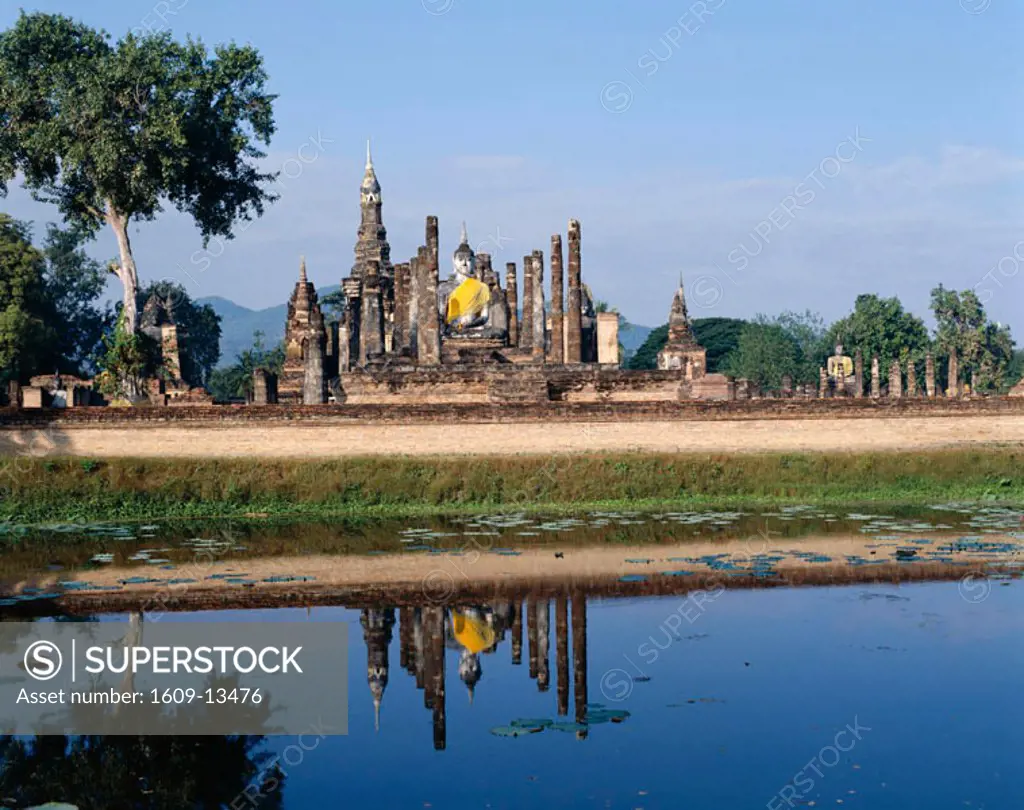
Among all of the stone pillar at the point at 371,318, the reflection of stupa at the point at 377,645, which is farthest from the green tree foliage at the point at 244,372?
the reflection of stupa at the point at 377,645

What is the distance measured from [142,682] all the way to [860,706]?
20.9 ft

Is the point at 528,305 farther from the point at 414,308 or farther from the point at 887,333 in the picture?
the point at 887,333

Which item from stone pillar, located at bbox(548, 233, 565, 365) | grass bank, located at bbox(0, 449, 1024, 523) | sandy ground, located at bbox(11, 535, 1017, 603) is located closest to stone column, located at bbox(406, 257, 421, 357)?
stone pillar, located at bbox(548, 233, 565, 365)

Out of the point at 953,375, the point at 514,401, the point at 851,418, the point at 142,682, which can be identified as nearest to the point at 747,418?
the point at 851,418

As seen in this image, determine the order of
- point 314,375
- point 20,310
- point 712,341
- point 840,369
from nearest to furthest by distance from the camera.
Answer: point 314,375 → point 20,310 → point 840,369 → point 712,341

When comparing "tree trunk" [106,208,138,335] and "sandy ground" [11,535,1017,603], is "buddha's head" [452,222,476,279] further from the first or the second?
"sandy ground" [11,535,1017,603]

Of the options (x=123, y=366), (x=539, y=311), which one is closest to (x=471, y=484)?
(x=539, y=311)

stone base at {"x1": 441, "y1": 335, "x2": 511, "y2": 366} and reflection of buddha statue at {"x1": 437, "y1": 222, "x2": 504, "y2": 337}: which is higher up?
reflection of buddha statue at {"x1": 437, "y1": 222, "x2": 504, "y2": 337}

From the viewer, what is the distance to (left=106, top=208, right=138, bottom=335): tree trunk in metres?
38.5

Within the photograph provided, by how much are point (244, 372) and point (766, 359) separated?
105 feet

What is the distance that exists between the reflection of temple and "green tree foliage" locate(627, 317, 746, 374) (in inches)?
3492

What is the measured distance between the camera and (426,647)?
14.0 metres

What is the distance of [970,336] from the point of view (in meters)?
76.1

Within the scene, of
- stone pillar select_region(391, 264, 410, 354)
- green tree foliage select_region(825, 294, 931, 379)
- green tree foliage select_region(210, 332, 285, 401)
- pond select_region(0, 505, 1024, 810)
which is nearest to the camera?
pond select_region(0, 505, 1024, 810)
